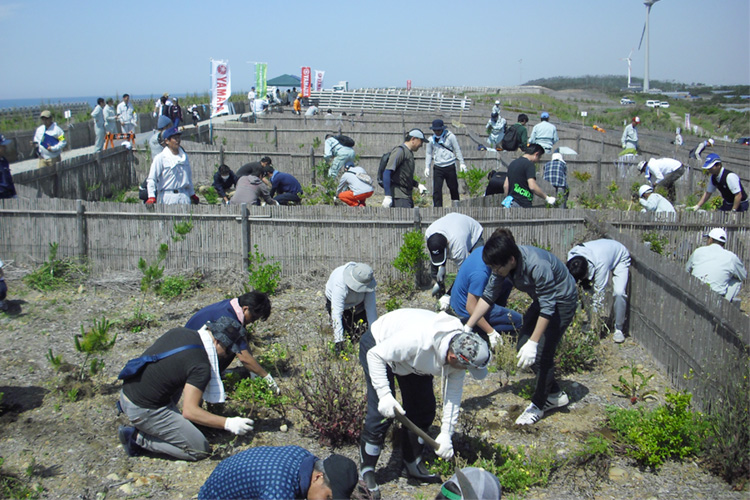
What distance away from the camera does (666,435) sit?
4.69m

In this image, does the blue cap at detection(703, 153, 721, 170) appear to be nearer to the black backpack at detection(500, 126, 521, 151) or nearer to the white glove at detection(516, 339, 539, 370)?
the white glove at detection(516, 339, 539, 370)

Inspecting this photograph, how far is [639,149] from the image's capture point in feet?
56.7

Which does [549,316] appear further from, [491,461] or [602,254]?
[602,254]

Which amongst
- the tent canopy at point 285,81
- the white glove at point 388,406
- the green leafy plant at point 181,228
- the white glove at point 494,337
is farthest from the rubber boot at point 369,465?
the tent canopy at point 285,81

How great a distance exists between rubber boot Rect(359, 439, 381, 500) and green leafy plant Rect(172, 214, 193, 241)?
5.20 metres

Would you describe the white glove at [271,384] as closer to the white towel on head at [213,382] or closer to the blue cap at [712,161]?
the white towel on head at [213,382]

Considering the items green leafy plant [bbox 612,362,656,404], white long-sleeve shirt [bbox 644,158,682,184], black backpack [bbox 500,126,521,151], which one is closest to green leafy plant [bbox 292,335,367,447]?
green leafy plant [bbox 612,362,656,404]

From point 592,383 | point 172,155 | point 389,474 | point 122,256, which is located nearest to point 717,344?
point 592,383

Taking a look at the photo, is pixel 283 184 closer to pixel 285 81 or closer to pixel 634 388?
pixel 634 388

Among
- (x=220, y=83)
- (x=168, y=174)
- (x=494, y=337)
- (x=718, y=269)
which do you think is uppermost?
(x=220, y=83)

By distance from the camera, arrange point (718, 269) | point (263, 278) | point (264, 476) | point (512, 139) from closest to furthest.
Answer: point (264, 476) < point (718, 269) < point (263, 278) < point (512, 139)

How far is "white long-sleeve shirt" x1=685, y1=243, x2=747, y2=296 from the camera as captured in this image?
688 cm

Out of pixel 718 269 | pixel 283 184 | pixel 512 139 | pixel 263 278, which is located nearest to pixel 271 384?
pixel 263 278

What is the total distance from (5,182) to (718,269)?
360 inches
